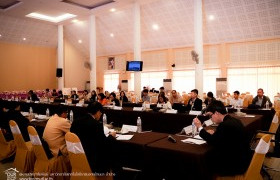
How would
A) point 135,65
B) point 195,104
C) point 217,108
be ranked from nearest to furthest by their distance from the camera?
point 217,108
point 195,104
point 135,65

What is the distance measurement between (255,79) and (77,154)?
12.2 metres

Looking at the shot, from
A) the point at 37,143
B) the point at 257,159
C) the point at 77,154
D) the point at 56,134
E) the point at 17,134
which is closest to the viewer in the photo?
the point at 257,159

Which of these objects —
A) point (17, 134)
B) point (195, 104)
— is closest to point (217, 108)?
point (17, 134)

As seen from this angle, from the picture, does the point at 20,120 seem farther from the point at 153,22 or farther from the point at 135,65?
the point at 153,22

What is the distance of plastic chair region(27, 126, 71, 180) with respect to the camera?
129 inches

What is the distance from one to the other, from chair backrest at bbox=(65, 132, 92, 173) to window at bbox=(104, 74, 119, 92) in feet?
50.5

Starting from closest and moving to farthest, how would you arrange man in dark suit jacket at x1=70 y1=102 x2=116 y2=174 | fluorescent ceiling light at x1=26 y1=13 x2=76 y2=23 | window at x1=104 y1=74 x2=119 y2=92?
man in dark suit jacket at x1=70 y1=102 x2=116 y2=174, fluorescent ceiling light at x1=26 y1=13 x2=76 y2=23, window at x1=104 y1=74 x2=119 y2=92

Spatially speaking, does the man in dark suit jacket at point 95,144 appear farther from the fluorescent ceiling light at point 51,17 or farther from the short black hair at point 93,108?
the fluorescent ceiling light at point 51,17

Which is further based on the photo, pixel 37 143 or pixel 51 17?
pixel 51 17

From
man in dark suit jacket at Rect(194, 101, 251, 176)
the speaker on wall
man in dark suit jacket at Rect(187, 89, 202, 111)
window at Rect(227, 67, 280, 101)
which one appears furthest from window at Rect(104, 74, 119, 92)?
man in dark suit jacket at Rect(194, 101, 251, 176)

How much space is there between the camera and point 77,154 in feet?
8.81

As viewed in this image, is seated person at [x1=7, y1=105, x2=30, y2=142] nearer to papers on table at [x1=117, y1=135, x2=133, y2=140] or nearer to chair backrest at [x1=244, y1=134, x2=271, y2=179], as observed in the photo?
papers on table at [x1=117, y1=135, x2=133, y2=140]

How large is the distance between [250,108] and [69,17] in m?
11.5

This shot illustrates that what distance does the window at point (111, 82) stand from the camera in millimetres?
18166
